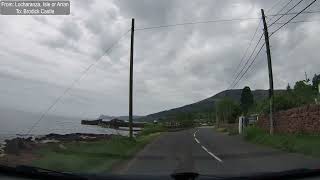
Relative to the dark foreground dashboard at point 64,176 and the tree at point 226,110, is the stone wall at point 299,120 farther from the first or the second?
the tree at point 226,110

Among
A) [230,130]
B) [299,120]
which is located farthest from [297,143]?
[230,130]

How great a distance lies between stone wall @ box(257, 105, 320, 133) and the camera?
82.1ft

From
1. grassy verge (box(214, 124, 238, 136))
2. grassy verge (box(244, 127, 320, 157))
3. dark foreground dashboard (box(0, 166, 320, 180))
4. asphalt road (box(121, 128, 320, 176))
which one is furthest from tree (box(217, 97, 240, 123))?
dark foreground dashboard (box(0, 166, 320, 180))

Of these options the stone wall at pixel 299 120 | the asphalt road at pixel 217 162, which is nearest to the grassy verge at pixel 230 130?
the stone wall at pixel 299 120

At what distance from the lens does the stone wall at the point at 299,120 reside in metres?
25.0

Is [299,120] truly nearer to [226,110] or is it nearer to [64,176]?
[64,176]

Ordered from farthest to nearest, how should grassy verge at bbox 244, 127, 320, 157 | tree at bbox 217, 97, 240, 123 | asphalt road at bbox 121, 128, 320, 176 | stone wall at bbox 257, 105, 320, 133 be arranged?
tree at bbox 217, 97, 240, 123 < stone wall at bbox 257, 105, 320, 133 < grassy verge at bbox 244, 127, 320, 157 < asphalt road at bbox 121, 128, 320, 176

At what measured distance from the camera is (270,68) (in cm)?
3119

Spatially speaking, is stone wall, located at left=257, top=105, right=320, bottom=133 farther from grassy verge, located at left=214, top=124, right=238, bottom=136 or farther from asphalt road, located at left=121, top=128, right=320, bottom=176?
grassy verge, located at left=214, top=124, right=238, bottom=136

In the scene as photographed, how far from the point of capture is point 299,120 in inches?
Answer: 1101

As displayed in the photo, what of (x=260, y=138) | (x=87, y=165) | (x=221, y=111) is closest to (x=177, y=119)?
(x=221, y=111)

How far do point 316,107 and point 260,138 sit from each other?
23.2 feet

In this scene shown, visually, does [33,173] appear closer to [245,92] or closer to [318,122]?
[318,122]

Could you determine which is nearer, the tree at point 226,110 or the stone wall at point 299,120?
the stone wall at point 299,120
